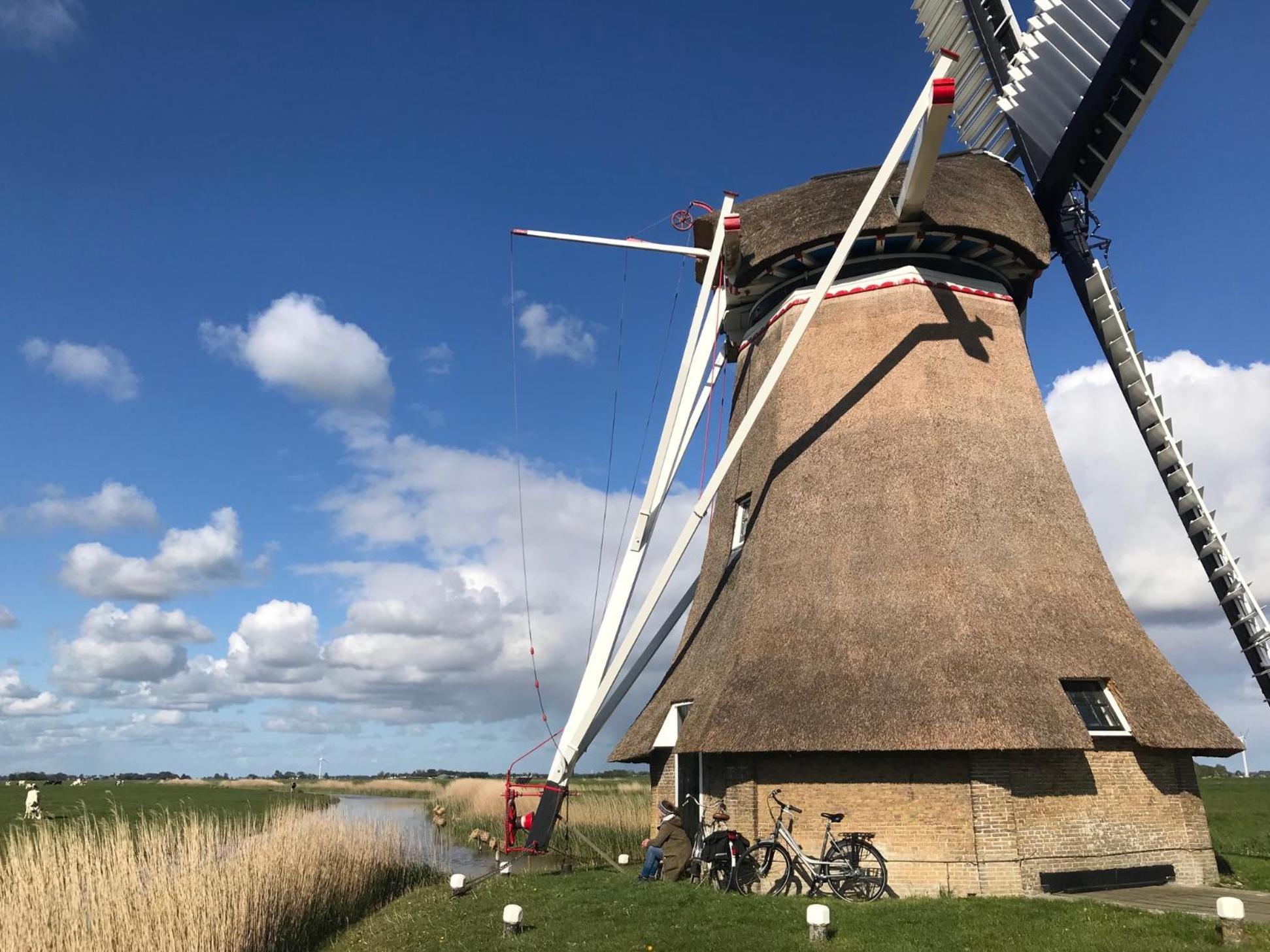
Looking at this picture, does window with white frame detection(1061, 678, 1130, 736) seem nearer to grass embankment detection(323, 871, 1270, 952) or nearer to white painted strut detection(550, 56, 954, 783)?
grass embankment detection(323, 871, 1270, 952)

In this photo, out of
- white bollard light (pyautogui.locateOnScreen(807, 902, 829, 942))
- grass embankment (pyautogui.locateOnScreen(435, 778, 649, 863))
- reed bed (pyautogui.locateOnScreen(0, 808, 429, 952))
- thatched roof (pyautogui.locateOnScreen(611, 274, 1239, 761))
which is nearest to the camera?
white bollard light (pyautogui.locateOnScreen(807, 902, 829, 942))

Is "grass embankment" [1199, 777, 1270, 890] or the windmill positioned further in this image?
"grass embankment" [1199, 777, 1270, 890]

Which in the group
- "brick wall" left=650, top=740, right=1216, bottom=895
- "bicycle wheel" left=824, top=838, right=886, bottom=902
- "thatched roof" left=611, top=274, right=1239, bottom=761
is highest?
"thatched roof" left=611, top=274, right=1239, bottom=761

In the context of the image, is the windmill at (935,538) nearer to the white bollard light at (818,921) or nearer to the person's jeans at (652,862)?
the person's jeans at (652,862)

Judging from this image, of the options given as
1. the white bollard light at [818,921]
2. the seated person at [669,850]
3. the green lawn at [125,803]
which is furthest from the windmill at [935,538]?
the green lawn at [125,803]

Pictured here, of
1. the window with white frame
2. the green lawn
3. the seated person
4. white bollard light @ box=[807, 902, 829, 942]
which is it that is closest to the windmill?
the window with white frame

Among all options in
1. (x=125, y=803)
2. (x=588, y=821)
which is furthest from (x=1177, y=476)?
(x=125, y=803)

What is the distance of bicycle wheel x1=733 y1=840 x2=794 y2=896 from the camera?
11039 millimetres

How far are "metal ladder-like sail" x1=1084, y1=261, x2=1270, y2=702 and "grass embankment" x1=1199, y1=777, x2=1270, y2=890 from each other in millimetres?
2618

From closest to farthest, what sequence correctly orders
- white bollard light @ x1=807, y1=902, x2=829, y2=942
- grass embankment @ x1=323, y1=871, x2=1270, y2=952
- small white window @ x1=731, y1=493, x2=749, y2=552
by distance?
grass embankment @ x1=323, y1=871, x2=1270, y2=952 → white bollard light @ x1=807, y1=902, x2=829, y2=942 → small white window @ x1=731, y1=493, x2=749, y2=552

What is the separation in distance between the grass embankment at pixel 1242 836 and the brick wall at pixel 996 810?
148 centimetres

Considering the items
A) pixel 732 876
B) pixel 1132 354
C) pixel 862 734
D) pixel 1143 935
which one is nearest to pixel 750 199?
pixel 1132 354

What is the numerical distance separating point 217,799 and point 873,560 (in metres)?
39.3

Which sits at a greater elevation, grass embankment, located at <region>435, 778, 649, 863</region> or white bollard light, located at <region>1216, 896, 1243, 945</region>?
white bollard light, located at <region>1216, 896, 1243, 945</region>
